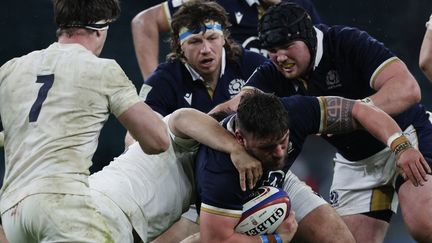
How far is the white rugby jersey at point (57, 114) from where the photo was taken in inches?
149

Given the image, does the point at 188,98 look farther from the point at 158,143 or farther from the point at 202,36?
the point at 158,143

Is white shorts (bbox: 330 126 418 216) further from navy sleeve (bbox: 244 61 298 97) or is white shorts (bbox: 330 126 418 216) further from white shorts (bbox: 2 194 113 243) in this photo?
white shorts (bbox: 2 194 113 243)

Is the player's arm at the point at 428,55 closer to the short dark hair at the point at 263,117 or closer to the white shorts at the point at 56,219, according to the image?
the short dark hair at the point at 263,117

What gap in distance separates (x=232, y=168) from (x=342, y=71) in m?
1.08

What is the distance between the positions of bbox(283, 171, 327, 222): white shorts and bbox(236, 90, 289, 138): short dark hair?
829mm

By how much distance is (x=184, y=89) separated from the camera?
5.71 m

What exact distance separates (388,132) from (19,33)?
13.3 ft

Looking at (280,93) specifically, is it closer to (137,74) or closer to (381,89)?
(381,89)

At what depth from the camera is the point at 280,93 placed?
5223 millimetres

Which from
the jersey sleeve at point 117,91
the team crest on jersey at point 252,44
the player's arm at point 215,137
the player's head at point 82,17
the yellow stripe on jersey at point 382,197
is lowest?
the yellow stripe on jersey at point 382,197

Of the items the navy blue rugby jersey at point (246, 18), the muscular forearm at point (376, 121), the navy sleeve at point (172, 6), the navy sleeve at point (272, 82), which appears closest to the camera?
the muscular forearm at point (376, 121)

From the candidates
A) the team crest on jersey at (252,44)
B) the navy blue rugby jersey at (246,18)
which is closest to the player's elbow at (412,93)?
the navy blue rugby jersey at (246,18)

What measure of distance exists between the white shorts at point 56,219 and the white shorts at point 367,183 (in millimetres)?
2008

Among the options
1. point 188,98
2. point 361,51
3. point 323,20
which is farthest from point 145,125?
point 323,20
